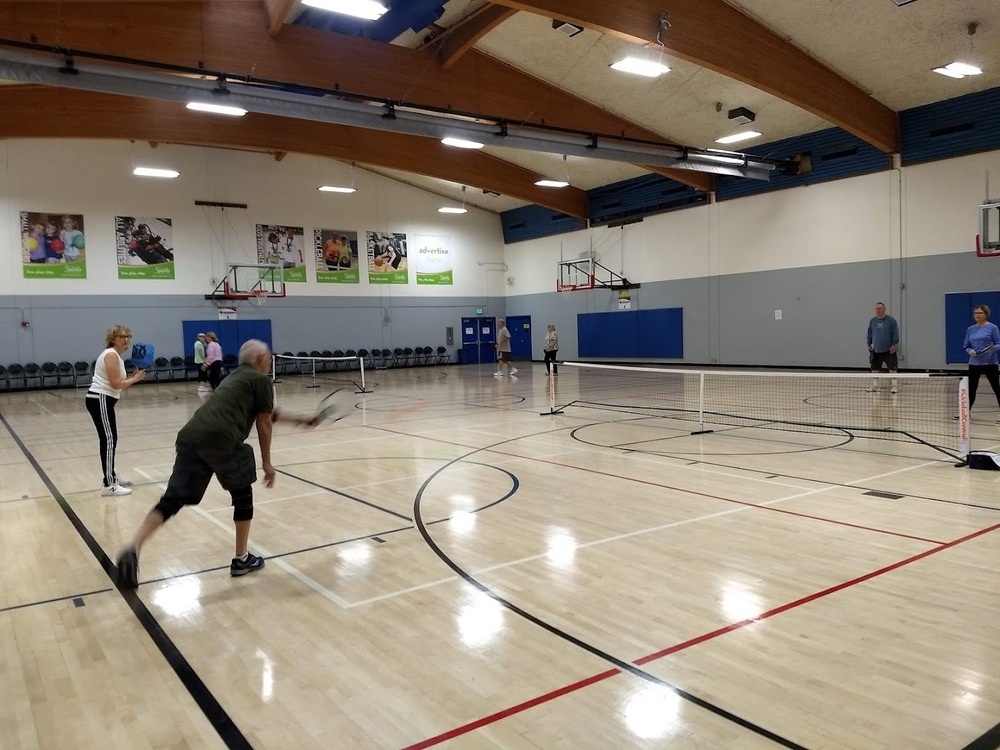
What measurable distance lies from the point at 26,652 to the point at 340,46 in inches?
619

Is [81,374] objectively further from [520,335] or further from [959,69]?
[959,69]

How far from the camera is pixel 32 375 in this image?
24.5 meters

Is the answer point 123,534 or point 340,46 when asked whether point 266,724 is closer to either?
point 123,534

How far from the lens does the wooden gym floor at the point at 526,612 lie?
3.19m

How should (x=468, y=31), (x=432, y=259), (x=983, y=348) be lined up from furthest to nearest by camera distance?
(x=432, y=259)
(x=468, y=31)
(x=983, y=348)

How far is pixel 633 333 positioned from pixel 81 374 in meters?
21.2

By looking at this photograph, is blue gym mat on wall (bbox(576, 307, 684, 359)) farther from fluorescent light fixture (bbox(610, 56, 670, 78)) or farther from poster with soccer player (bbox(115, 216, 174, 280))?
poster with soccer player (bbox(115, 216, 174, 280))

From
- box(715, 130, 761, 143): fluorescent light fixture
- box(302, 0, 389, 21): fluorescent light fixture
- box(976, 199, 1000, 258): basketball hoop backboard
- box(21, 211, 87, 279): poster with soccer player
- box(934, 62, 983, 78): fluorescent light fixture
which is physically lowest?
box(976, 199, 1000, 258): basketball hoop backboard

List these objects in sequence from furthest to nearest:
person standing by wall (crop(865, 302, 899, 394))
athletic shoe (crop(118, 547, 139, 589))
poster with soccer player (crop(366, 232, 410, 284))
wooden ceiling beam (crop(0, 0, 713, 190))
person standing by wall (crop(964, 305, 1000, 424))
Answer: poster with soccer player (crop(366, 232, 410, 284))
person standing by wall (crop(865, 302, 899, 394))
wooden ceiling beam (crop(0, 0, 713, 190))
person standing by wall (crop(964, 305, 1000, 424))
athletic shoe (crop(118, 547, 139, 589))

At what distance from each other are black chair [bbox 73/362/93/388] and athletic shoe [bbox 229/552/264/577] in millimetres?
23609

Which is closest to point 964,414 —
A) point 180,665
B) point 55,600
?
point 180,665

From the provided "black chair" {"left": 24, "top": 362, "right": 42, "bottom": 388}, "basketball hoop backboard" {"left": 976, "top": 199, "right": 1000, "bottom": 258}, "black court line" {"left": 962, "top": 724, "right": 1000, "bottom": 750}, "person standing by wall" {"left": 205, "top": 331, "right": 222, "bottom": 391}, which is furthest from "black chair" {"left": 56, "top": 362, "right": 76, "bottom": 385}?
"basketball hoop backboard" {"left": 976, "top": 199, "right": 1000, "bottom": 258}

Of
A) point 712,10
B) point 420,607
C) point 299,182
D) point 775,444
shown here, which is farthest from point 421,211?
point 420,607

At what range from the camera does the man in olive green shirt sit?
486 centimetres
